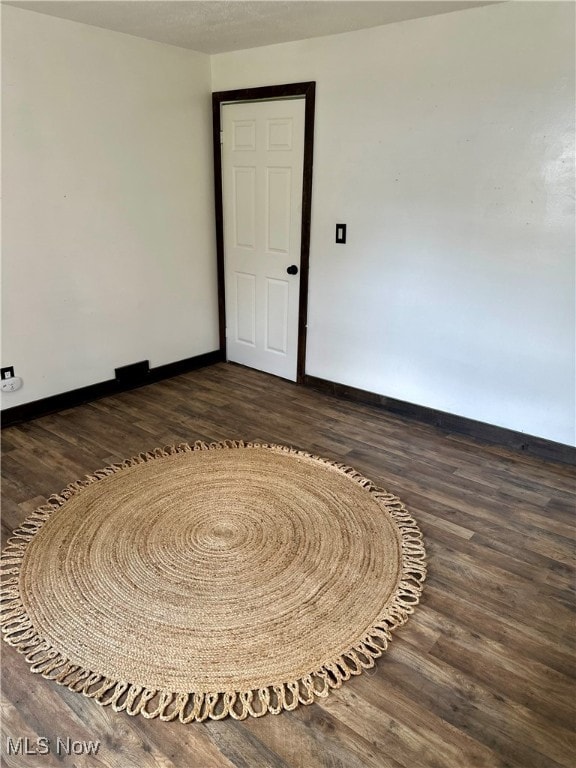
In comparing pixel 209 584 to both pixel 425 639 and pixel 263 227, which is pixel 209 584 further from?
pixel 263 227

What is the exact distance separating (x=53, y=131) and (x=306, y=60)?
1.68m

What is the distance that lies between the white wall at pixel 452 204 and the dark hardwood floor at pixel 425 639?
20.0 inches

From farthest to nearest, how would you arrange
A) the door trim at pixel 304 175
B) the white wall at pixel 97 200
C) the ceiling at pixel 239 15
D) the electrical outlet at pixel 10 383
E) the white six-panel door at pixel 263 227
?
the white six-panel door at pixel 263 227 < the door trim at pixel 304 175 < the electrical outlet at pixel 10 383 < the white wall at pixel 97 200 < the ceiling at pixel 239 15

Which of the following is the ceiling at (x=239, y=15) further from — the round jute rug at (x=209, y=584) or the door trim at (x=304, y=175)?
the round jute rug at (x=209, y=584)

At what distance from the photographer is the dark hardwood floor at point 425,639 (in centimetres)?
152

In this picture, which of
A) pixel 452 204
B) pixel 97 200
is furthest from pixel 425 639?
pixel 97 200

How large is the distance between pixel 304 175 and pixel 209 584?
2795 mm

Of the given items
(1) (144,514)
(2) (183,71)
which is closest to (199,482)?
(1) (144,514)

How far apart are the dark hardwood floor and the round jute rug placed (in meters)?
0.07

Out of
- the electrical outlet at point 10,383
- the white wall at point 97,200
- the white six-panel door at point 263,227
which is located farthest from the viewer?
the white six-panel door at point 263,227

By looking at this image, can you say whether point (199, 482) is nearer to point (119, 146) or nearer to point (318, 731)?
point (318, 731)

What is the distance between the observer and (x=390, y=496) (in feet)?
8.95

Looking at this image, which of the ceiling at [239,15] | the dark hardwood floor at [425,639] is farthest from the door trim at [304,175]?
the dark hardwood floor at [425,639]

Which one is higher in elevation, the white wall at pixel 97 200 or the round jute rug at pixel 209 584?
the white wall at pixel 97 200
